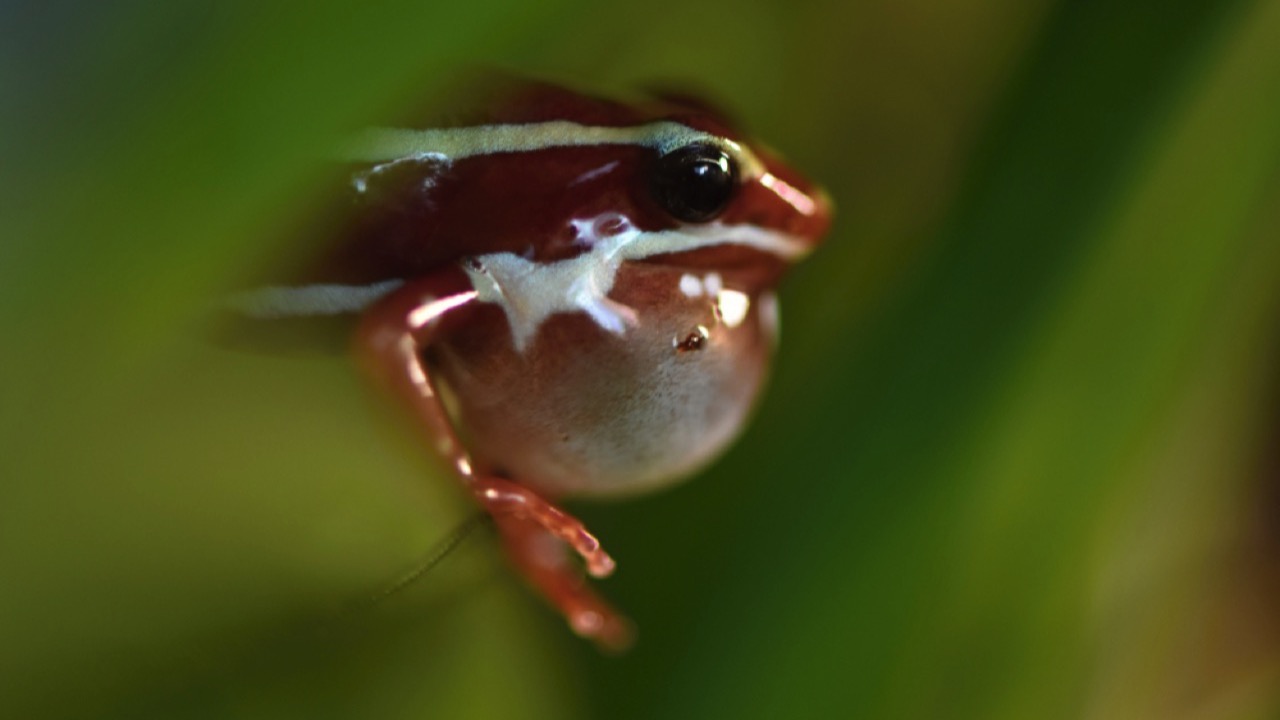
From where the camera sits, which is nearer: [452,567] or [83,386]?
[83,386]

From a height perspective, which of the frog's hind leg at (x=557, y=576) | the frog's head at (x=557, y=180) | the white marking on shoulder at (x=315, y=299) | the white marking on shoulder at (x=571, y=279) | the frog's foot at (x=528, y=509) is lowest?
the frog's hind leg at (x=557, y=576)

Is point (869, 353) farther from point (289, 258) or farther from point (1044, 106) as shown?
point (289, 258)

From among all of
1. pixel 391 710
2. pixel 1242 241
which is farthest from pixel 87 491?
pixel 1242 241

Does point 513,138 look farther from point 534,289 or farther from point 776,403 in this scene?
point 776,403

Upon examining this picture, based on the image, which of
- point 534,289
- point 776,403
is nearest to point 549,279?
point 534,289

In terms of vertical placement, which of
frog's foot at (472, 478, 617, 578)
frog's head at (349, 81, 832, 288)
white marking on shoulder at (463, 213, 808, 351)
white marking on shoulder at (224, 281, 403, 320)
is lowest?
frog's foot at (472, 478, 617, 578)
